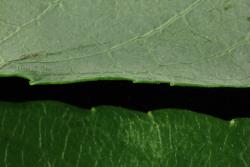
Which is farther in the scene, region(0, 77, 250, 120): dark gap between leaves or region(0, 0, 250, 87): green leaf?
region(0, 77, 250, 120): dark gap between leaves

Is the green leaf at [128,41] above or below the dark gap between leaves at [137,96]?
above

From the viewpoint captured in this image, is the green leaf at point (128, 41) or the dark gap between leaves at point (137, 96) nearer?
the green leaf at point (128, 41)

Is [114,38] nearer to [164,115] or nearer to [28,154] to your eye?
[164,115]

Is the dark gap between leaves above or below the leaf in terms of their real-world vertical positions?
above

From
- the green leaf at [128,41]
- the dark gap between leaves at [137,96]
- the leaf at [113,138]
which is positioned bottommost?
the leaf at [113,138]

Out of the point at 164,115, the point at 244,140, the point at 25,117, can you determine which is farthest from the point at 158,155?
the point at 25,117

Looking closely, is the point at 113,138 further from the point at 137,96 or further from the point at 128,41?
the point at 128,41
